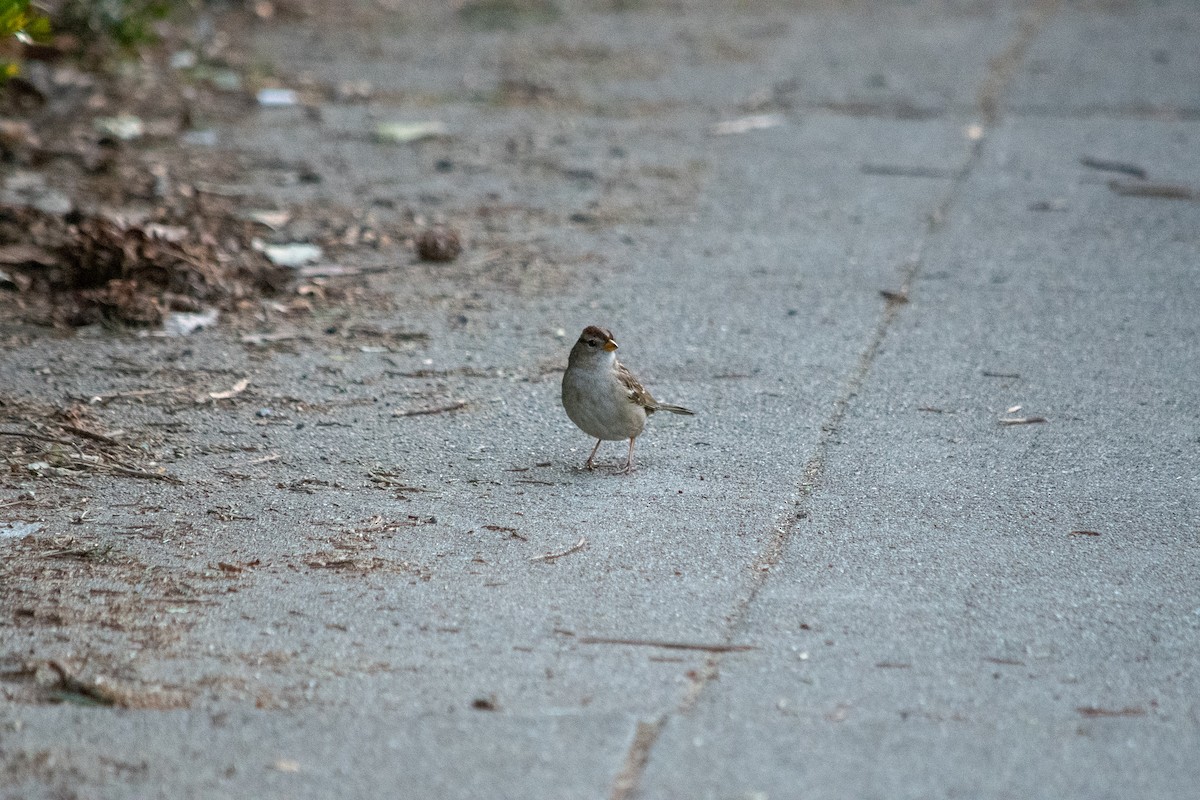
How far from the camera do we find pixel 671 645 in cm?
416

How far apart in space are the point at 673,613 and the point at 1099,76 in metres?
9.45

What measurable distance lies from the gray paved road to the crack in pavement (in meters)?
0.02

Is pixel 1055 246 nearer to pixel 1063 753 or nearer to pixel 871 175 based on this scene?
pixel 871 175

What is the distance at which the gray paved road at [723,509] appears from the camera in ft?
12.0

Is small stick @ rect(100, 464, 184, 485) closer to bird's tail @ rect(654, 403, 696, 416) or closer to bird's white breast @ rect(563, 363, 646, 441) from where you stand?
bird's white breast @ rect(563, 363, 646, 441)

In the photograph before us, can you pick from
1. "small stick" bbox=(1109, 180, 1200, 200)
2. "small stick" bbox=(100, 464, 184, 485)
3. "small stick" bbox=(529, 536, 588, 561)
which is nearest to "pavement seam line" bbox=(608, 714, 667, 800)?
"small stick" bbox=(529, 536, 588, 561)

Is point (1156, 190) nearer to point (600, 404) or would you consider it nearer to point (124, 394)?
point (600, 404)

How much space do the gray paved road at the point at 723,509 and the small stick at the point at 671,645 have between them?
0.02 metres

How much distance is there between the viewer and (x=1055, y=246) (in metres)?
8.27

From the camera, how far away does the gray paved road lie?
12.0 ft

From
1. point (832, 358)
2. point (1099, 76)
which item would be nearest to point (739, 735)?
point (832, 358)

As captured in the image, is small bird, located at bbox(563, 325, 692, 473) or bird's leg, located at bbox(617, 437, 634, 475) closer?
small bird, located at bbox(563, 325, 692, 473)

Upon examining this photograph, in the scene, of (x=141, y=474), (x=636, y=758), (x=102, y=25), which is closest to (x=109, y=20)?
(x=102, y=25)

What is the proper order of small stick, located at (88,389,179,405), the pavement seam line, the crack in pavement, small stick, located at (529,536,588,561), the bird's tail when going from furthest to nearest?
small stick, located at (88,389,179,405), the bird's tail, small stick, located at (529,536,588,561), the crack in pavement, the pavement seam line
